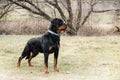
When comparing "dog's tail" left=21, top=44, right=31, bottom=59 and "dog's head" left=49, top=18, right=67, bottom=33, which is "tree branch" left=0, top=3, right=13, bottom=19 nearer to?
"dog's tail" left=21, top=44, right=31, bottom=59

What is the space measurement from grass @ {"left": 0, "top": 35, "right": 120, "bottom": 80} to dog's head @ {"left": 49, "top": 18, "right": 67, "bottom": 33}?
1.08 metres

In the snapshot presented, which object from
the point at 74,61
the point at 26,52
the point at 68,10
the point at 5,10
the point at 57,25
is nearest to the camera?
the point at 57,25

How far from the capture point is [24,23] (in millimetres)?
20891

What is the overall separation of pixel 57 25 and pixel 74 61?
2243 mm

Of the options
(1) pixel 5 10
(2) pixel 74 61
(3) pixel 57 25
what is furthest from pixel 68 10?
(3) pixel 57 25

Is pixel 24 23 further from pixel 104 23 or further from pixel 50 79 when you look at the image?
pixel 50 79

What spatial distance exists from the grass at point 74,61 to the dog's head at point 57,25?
1077mm

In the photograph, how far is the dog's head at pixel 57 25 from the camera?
9.97 m

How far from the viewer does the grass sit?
989 centimetres

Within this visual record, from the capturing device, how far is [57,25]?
10008mm

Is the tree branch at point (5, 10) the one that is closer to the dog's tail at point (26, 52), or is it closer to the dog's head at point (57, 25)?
the dog's tail at point (26, 52)

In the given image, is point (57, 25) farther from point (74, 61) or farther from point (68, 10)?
point (68, 10)

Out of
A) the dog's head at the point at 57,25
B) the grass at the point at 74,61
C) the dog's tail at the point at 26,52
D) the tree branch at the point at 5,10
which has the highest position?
the dog's head at the point at 57,25

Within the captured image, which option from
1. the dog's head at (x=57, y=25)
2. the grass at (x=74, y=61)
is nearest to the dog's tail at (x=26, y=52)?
the grass at (x=74, y=61)
